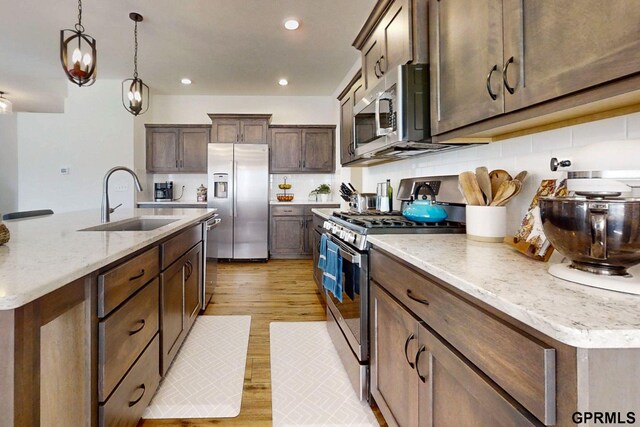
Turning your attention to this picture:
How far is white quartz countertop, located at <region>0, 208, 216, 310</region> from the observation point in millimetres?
777

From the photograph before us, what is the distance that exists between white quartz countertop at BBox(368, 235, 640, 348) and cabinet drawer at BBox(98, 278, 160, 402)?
1056mm

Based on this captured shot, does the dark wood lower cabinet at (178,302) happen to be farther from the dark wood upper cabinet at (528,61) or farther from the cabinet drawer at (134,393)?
the dark wood upper cabinet at (528,61)

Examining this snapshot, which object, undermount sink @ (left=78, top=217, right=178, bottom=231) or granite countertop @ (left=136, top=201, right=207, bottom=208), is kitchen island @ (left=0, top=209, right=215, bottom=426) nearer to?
undermount sink @ (left=78, top=217, right=178, bottom=231)

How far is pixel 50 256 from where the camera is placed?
1065mm

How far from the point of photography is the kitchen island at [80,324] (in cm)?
77

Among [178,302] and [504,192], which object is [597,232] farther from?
[178,302]

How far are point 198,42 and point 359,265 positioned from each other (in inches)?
130

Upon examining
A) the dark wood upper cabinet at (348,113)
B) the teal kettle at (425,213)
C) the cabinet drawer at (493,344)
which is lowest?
the cabinet drawer at (493,344)

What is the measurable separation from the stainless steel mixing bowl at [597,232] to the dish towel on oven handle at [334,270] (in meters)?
1.28

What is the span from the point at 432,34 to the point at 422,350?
1496 mm

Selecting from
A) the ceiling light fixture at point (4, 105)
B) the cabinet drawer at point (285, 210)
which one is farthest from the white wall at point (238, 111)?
the ceiling light fixture at point (4, 105)

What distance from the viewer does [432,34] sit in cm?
168

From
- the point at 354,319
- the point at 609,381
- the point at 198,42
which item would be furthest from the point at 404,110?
the point at 198,42

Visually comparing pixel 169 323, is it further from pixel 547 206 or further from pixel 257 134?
pixel 257 134
